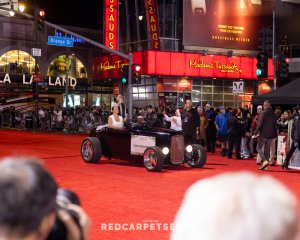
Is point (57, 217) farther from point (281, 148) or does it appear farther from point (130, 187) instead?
point (281, 148)

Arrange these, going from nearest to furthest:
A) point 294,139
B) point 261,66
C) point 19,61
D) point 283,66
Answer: point 294,139 → point 261,66 → point 283,66 → point 19,61

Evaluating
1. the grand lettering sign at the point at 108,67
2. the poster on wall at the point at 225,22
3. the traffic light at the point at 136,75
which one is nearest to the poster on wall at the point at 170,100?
the grand lettering sign at the point at 108,67

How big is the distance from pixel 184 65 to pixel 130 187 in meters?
27.2

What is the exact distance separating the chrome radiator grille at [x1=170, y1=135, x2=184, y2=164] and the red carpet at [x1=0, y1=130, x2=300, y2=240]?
29 cm

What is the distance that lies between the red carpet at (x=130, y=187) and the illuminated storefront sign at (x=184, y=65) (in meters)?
19.5

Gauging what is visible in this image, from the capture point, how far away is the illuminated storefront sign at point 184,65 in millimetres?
35938

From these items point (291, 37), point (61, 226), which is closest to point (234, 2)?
point (291, 37)

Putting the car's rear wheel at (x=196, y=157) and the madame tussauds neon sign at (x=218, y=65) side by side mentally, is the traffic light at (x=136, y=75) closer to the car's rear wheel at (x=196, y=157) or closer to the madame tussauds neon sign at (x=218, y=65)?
the car's rear wheel at (x=196, y=157)

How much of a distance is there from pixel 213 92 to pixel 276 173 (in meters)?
27.1

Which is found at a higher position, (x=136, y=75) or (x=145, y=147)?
(x=136, y=75)

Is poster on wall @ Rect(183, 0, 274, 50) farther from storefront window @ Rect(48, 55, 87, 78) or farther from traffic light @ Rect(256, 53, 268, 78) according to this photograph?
storefront window @ Rect(48, 55, 87, 78)

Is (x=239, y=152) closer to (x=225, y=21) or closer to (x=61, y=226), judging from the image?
(x=61, y=226)

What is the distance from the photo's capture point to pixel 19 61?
54875 mm

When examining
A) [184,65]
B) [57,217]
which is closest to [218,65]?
[184,65]
